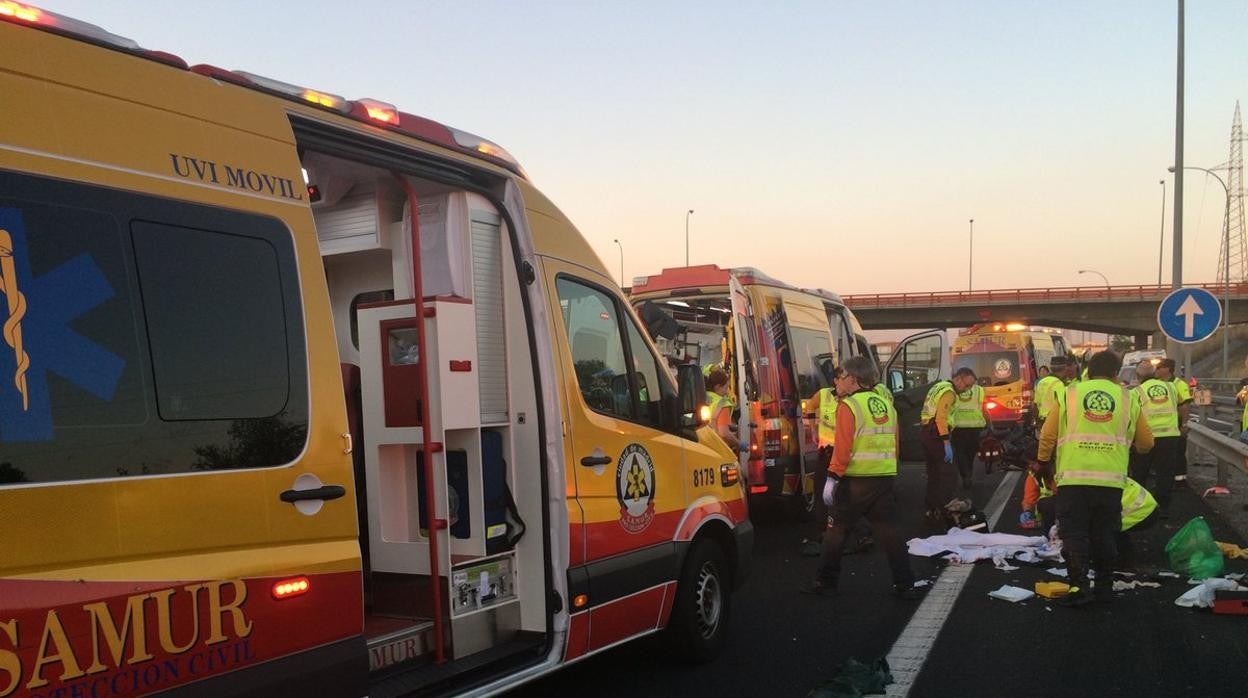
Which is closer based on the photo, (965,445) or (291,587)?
(291,587)

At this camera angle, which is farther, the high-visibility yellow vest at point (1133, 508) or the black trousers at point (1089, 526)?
the high-visibility yellow vest at point (1133, 508)

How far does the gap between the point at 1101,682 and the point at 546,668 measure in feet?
9.60

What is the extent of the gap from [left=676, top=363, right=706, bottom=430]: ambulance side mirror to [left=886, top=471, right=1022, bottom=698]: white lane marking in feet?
5.73

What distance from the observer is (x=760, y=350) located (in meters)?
9.17

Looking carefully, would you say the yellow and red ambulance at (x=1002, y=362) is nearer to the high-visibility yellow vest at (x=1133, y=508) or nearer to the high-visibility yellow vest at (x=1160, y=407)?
the high-visibility yellow vest at (x=1160, y=407)

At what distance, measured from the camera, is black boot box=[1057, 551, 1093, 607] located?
6.34 m

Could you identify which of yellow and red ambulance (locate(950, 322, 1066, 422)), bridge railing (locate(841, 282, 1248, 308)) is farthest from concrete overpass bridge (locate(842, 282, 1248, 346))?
yellow and red ambulance (locate(950, 322, 1066, 422))

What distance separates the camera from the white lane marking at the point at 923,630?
4.91m

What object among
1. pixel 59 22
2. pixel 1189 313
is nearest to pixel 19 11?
pixel 59 22

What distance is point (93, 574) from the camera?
97.5 inches

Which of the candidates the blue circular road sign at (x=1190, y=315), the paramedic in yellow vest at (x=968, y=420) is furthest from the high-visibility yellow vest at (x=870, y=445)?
the blue circular road sign at (x=1190, y=315)

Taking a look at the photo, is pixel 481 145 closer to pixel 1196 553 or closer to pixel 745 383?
pixel 745 383

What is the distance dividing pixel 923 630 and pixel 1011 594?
1167 mm

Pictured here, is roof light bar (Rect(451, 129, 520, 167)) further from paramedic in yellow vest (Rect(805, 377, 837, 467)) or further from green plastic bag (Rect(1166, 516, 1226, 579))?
green plastic bag (Rect(1166, 516, 1226, 579))
